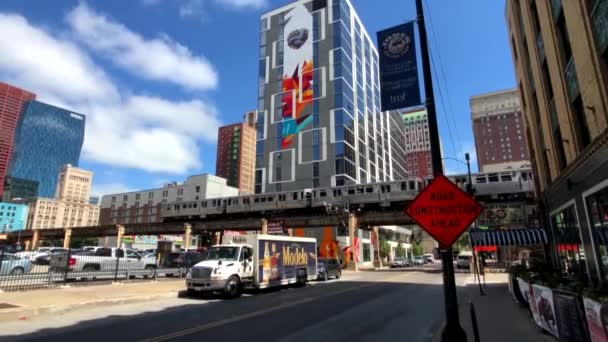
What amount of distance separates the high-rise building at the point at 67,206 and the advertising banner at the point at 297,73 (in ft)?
415

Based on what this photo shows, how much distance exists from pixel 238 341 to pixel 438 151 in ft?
18.7

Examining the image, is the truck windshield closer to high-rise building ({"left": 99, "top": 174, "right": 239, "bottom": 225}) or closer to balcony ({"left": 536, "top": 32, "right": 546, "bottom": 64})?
balcony ({"left": 536, "top": 32, "right": 546, "bottom": 64})

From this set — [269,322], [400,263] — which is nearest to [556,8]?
[269,322]

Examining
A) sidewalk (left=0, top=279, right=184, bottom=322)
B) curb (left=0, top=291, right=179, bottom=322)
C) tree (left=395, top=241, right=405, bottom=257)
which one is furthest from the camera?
tree (left=395, top=241, right=405, bottom=257)

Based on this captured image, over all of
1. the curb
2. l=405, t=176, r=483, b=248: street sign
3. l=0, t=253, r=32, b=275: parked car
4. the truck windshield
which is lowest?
the curb

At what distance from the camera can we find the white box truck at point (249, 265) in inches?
617

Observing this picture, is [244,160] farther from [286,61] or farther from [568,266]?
[568,266]

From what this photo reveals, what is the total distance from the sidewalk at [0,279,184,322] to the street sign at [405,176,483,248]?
36.5ft

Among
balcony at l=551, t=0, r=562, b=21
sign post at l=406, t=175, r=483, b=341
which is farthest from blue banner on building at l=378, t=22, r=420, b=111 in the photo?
balcony at l=551, t=0, r=562, b=21

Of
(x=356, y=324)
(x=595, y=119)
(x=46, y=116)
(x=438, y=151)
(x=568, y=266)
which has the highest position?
(x=46, y=116)

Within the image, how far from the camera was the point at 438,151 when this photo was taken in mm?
6938

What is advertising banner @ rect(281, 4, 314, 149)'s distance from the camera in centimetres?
7925

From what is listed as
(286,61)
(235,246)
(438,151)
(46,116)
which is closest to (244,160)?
(286,61)

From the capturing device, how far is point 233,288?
1616cm
